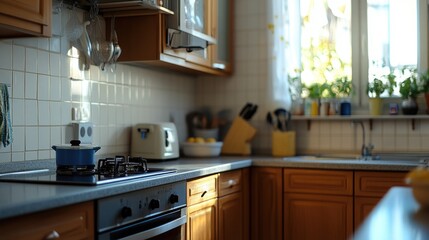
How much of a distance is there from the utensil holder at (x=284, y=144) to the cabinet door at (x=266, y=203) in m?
0.46

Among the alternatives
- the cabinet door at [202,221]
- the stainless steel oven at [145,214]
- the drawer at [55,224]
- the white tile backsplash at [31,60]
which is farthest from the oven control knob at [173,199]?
the white tile backsplash at [31,60]

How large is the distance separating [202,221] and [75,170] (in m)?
0.78

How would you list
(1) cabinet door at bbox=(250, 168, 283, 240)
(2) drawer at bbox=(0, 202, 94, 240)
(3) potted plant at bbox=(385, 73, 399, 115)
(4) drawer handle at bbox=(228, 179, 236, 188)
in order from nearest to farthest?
(2) drawer at bbox=(0, 202, 94, 240) < (4) drawer handle at bbox=(228, 179, 236, 188) < (1) cabinet door at bbox=(250, 168, 283, 240) < (3) potted plant at bbox=(385, 73, 399, 115)

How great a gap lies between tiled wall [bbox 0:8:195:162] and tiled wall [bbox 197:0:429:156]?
657 mm

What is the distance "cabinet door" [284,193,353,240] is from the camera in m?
3.30

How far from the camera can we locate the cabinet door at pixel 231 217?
10.5 ft

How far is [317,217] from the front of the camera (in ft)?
11.1

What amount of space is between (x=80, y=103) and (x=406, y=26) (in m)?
2.27

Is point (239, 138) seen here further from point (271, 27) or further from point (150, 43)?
point (150, 43)

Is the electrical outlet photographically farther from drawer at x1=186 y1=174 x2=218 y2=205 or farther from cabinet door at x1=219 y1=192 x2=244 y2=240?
cabinet door at x1=219 y1=192 x2=244 y2=240

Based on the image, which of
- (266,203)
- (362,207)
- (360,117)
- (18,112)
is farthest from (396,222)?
(360,117)

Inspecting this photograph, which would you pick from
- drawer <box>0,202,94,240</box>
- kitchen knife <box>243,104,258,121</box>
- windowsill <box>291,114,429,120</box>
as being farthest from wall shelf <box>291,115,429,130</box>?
drawer <box>0,202,94,240</box>

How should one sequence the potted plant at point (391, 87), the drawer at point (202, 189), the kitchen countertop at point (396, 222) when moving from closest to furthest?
the kitchen countertop at point (396, 222)
the drawer at point (202, 189)
the potted plant at point (391, 87)

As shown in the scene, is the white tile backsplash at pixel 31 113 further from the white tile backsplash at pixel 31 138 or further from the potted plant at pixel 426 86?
the potted plant at pixel 426 86
